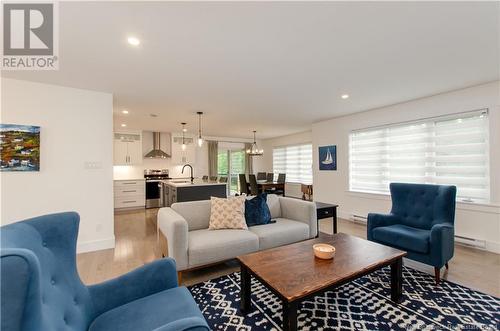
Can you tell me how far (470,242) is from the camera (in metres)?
3.40

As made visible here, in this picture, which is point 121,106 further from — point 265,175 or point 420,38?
point 265,175

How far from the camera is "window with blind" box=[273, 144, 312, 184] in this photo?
7957mm

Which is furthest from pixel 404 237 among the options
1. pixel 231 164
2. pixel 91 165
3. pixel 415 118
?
pixel 231 164

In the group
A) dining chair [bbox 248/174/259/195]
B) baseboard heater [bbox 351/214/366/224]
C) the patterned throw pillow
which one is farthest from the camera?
dining chair [bbox 248/174/259/195]

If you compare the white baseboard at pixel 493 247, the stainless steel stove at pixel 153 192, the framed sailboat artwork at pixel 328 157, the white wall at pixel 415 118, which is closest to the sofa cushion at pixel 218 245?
the white wall at pixel 415 118

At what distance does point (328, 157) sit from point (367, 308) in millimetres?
4086

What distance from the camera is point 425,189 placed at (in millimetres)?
3008

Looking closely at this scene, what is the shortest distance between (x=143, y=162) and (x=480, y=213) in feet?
26.7

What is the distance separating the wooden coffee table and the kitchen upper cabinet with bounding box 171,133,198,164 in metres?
6.31

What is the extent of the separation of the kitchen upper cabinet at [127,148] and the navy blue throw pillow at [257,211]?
5.20 meters

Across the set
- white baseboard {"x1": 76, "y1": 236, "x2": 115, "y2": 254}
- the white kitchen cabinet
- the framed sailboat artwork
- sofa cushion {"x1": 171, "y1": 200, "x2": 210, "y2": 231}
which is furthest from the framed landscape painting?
the framed sailboat artwork

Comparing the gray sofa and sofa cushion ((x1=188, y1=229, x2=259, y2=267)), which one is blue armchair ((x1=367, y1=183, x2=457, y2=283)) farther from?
sofa cushion ((x1=188, y1=229, x2=259, y2=267))

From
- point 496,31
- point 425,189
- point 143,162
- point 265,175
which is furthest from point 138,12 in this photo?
point 265,175

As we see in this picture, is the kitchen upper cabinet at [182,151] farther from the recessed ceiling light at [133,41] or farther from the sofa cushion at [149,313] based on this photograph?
the sofa cushion at [149,313]
